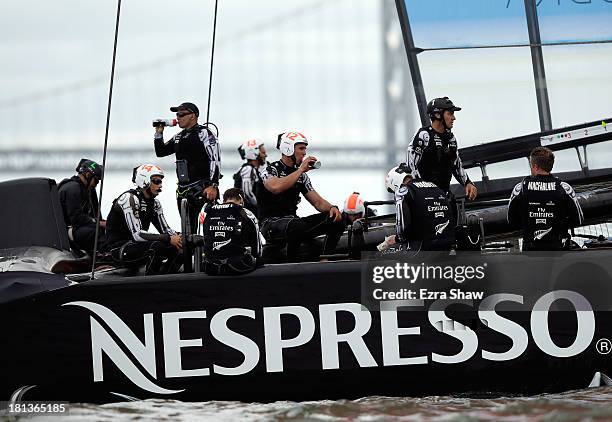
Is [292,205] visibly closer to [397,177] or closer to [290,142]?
[290,142]

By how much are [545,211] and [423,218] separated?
0.39m

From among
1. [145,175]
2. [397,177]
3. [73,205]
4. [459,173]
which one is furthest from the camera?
[73,205]

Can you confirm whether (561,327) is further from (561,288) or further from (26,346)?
(26,346)

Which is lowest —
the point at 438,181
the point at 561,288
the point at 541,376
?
the point at 541,376

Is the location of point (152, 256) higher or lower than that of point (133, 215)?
lower

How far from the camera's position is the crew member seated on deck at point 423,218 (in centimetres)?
392

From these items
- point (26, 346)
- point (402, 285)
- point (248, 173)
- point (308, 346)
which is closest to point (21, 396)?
point (26, 346)

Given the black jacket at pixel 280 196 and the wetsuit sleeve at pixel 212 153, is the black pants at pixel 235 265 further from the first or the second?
the wetsuit sleeve at pixel 212 153

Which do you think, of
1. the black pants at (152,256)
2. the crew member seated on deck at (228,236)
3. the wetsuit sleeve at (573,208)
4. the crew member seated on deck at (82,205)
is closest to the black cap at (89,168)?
the crew member seated on deck at (82,205)

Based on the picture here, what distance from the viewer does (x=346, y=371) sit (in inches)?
148

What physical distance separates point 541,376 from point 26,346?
159 cm

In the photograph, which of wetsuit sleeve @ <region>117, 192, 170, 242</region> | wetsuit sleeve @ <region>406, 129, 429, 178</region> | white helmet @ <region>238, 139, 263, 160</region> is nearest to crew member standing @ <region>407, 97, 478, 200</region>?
wetsuit sleeve @ <region>406, 129, 429, 178</region>

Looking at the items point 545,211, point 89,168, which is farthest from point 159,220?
point 545,211

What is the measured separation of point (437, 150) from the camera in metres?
4.29
